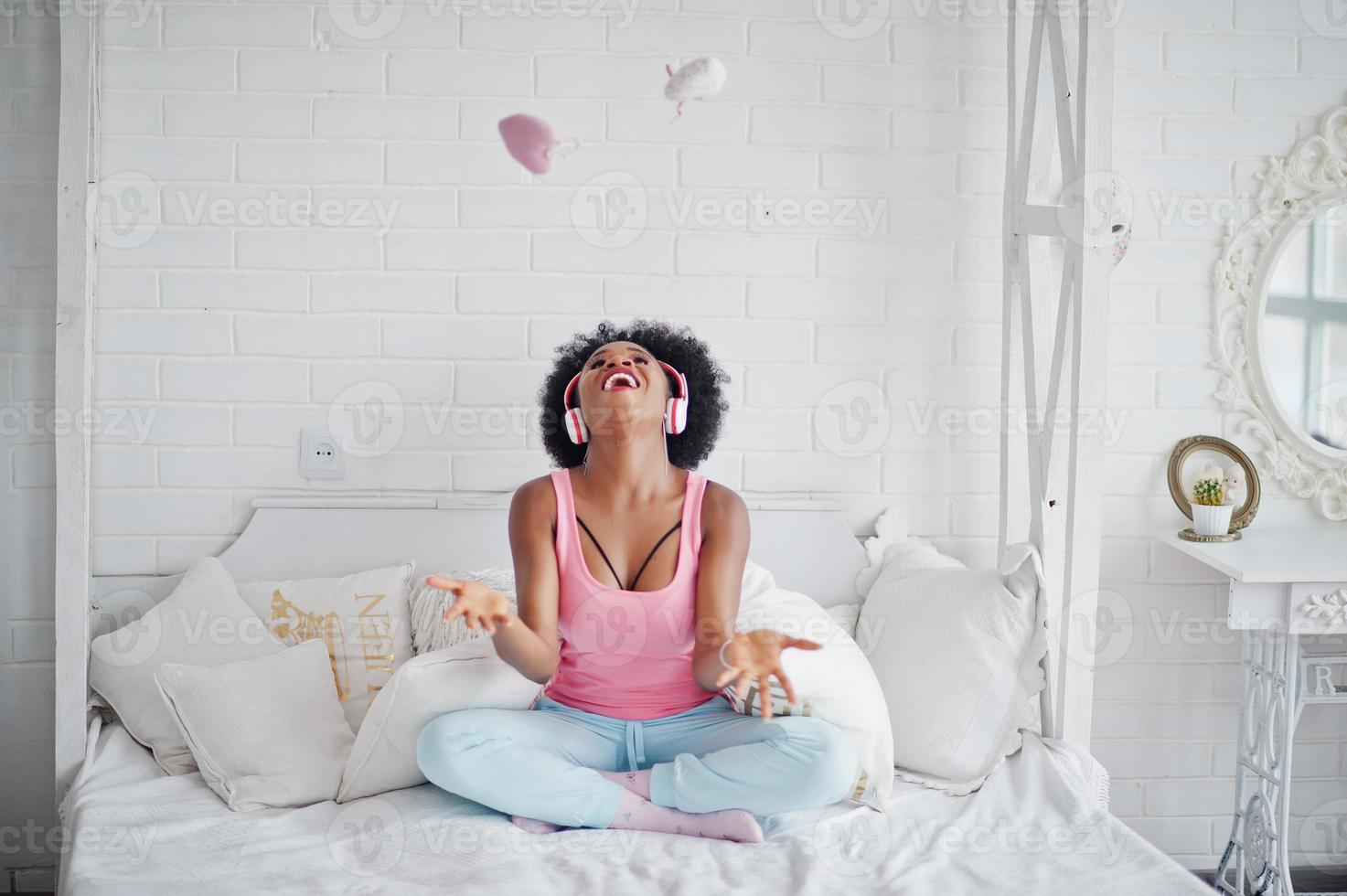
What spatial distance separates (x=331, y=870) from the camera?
178cm

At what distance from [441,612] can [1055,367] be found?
4.53 ft

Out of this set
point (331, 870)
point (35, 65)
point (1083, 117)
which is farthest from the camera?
point (35, 65)

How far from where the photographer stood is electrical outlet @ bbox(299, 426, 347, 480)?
2.63 metres

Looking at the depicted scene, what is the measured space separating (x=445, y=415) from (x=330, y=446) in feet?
0.88

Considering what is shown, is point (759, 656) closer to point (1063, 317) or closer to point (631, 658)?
point (631, 658)

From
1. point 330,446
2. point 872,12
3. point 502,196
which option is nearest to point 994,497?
point 872,12

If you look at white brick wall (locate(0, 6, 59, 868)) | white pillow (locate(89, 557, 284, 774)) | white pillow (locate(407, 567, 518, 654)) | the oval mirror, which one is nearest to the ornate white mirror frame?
the oval mirror

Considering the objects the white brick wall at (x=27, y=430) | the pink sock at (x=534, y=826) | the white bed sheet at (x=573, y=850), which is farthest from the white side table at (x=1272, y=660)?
the white brick wall at (x=27, y=430)

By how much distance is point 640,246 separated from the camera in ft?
8.73

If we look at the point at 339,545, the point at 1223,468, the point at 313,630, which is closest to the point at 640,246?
the point at 339,545

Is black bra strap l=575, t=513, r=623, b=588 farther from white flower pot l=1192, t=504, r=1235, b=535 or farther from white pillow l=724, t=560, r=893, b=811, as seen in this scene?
white flower pot l=1192, t=504, r=1235, b=535

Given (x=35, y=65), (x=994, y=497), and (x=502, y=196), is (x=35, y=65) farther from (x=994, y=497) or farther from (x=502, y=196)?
(x=994, y=497)

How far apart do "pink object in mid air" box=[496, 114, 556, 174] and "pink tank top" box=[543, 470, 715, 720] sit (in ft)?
1.92

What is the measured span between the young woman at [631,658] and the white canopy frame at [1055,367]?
26.2 inches
